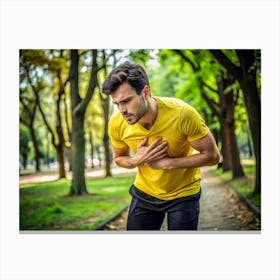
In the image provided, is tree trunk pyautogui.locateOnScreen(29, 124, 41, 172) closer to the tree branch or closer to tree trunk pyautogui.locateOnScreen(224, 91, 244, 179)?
the tree branch

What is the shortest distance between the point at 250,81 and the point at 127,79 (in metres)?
2.35

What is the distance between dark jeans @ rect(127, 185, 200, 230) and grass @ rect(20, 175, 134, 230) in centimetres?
164

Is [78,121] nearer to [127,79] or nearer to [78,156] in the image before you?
[78,156]

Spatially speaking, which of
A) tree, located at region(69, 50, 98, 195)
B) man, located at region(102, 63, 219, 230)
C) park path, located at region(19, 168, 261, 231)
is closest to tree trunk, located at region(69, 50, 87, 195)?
tree, located at region(69, 50, 98, 195)

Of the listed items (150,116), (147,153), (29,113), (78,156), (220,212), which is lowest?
(220,212)

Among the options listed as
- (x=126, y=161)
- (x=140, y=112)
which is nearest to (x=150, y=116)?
(x=140, y=112)

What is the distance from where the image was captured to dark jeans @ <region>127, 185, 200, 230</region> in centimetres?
234

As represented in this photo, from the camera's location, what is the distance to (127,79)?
236 centimetres

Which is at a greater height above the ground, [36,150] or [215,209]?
[36,150]

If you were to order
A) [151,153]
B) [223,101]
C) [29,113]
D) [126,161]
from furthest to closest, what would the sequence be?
[223,101], [29,113], [126,161], [151,153]

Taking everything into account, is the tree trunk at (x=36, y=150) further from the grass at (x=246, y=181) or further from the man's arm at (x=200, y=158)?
the man's arm at (x=200, y=158)

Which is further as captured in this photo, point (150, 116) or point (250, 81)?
point (250, 81)
